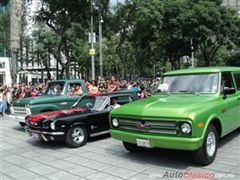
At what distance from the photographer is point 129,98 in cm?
962

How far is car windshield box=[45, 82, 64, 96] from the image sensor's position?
11602 mm

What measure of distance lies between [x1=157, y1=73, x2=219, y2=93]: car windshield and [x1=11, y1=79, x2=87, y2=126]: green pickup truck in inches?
184

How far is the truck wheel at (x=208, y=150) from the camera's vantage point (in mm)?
5761

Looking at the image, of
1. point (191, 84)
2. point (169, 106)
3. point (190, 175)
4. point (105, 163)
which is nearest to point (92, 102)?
point (105, 163)

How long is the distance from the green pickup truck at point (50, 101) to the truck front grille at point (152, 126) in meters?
5.00

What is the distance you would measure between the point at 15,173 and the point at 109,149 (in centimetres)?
244

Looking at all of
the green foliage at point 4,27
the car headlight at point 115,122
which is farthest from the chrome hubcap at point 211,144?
the green foliage at point 4,27

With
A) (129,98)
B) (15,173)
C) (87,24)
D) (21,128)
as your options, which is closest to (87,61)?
(87,24)

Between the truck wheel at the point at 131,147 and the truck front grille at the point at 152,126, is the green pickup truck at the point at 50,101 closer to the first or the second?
the truck wheel at the point at 131,147

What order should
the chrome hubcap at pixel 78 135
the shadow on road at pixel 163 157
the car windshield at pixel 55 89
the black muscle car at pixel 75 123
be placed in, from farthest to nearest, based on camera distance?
1. the car windshield at pixel 55 89
2. the chrome hubcap at pixel 78 135
3. the black muscle car at pixel 75 123
4. the shadow on road at pixel 163 157

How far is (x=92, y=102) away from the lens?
9.27 m

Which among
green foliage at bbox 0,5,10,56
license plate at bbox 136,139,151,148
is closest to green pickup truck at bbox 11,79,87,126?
license plate at bbox 136,139,151,148

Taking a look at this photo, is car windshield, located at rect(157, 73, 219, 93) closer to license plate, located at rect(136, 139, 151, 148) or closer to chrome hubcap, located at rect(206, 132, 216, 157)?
chrome hubcap, located at rect(206, 132, 216, 157)

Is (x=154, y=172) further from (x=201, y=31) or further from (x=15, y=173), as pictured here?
(x=201, y=31)
